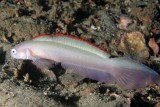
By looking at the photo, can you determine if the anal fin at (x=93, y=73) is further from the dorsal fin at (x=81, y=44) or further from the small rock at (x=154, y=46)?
the small rock at (x=154, y=46)

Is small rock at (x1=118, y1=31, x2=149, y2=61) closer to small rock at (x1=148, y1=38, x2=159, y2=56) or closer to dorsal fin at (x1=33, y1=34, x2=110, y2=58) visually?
small rock at (x1=148, y1=38, x2=159, y2=56)

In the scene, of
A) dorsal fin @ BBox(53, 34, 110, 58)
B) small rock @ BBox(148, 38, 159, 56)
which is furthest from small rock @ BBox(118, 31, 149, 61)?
dorsal fin @ BBox(53, 34, 110, 58)

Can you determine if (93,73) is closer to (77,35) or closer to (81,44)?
(81,44)

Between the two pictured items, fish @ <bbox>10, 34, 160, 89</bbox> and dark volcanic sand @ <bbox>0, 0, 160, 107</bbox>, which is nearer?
fish @ <bbox>10, 34, 160, 89</bbox>

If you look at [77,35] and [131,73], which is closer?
[131,73]

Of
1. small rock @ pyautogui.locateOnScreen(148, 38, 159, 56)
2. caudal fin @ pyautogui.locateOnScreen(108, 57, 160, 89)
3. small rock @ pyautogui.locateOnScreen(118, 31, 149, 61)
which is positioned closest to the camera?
caudal fin @ pyautogui.locateOnScreen(108, 57, 160, 89)

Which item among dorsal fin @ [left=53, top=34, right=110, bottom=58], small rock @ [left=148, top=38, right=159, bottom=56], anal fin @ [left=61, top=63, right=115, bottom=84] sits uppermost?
dorsal fin @ [left=53, top=34, right=110, bottom=58]

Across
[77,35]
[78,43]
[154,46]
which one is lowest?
[154,46]

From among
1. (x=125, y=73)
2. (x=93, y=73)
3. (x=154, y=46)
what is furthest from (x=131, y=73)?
(x=154, y=46)

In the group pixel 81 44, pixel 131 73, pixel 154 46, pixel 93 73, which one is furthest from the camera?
pixel 154 46

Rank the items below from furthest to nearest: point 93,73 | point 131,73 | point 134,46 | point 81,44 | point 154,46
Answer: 1. point 154,46
2. point 134,46
3. point 93,73
4. point 81,44
5. point 131,73
